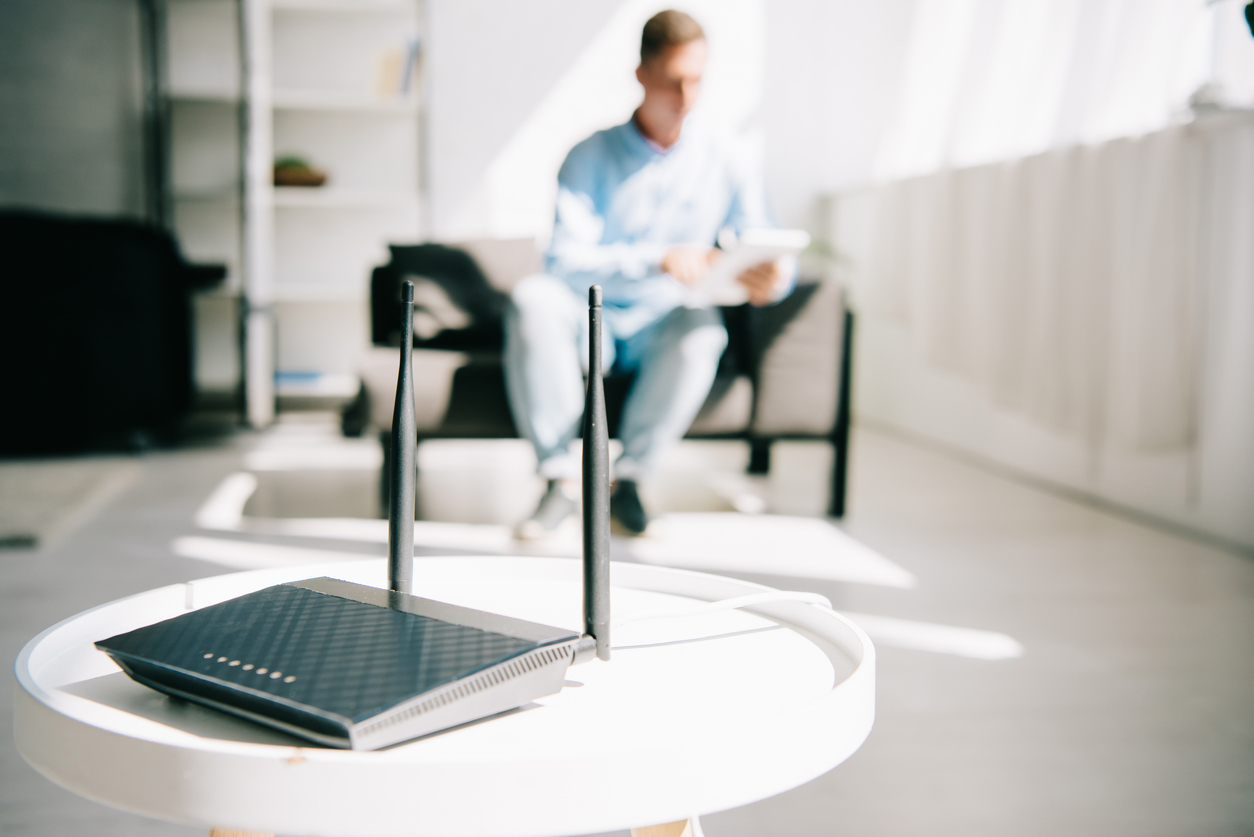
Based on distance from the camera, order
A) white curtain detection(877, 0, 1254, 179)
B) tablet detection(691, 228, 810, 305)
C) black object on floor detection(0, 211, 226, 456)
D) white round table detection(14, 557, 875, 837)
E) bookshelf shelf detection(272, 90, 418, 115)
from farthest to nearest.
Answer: bookshelf shelf detection(272, 90, 418, 115)
black object on floor detection(0, 211, 226, 456)
white curtain detection(877, 0, 1254, 179)
tablet detection(691, 228, 810, 305)
white round table detection(14, 557, 875, 837)

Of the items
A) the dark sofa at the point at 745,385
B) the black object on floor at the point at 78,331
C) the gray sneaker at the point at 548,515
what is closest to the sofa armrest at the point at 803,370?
the dark sofa at the point at 745,385

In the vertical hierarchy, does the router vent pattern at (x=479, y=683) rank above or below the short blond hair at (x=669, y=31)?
below

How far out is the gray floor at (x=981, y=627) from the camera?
93cm

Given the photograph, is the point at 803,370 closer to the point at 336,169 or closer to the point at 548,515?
the point at 548,515

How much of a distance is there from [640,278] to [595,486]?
1451mm

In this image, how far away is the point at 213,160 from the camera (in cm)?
376

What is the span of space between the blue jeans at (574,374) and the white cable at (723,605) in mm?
1292

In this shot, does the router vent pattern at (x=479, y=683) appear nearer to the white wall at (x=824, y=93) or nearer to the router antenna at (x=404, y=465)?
the router antenna at (x=404, y=465)

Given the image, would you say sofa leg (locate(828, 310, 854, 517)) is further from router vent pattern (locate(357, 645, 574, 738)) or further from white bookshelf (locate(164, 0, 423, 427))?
white bookshelf (locate(164, 0, 423, 427))

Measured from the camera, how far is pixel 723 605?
0.60 metres

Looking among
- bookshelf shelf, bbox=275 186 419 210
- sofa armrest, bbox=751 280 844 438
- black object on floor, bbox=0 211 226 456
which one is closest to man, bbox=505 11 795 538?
sofa armrest, bbox=751 280 844 438

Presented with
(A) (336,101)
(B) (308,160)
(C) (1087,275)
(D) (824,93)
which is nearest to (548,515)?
(C) (1087,275)

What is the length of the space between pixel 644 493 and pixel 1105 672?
1.29 meters

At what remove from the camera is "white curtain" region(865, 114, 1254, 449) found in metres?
1.92
